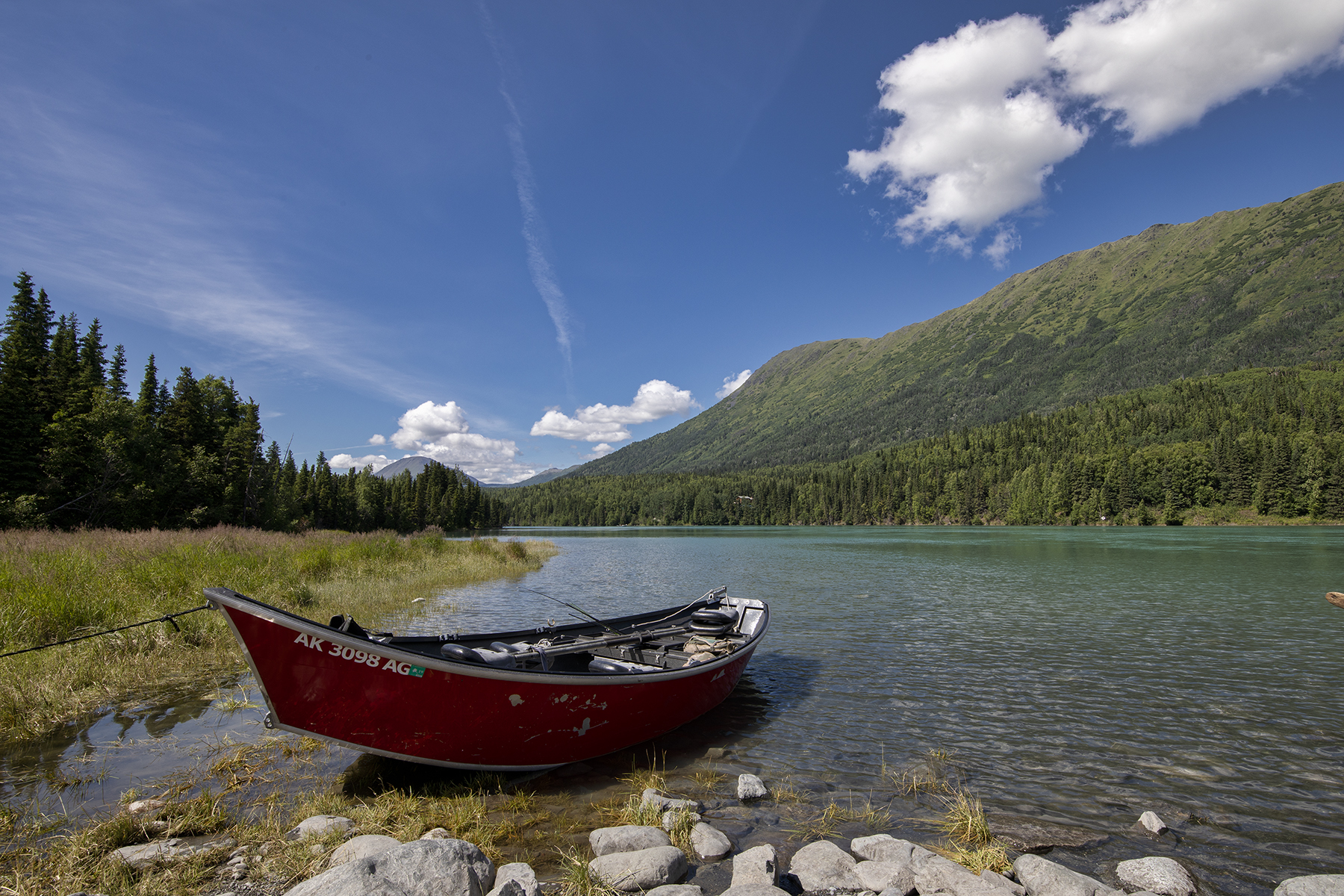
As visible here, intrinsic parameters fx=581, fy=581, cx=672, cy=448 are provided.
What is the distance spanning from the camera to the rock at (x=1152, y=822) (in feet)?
Result: 21.6

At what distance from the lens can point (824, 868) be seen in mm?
5648

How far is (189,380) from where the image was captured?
149ft

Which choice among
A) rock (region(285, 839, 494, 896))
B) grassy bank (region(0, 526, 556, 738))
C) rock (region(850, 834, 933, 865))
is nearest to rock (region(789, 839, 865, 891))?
rock (region(850, 834, 933, 865))

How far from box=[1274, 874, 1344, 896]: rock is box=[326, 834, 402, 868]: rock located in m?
7.82

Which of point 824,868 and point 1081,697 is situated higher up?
point 824,868

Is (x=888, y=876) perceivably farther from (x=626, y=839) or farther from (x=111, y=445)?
(x=111, y=445)

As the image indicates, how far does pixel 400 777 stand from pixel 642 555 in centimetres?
4579

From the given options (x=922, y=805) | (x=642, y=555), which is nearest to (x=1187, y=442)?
(x=642, y=555)

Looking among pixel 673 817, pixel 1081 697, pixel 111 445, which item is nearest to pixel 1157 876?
pixel 673 817

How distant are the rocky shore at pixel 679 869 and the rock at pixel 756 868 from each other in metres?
0.01

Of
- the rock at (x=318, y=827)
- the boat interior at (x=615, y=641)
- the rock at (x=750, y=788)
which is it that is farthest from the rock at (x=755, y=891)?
the rock at (x=318, y=827)

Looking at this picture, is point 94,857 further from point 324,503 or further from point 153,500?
point 324,503

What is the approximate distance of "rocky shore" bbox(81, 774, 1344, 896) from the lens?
15.5 ft

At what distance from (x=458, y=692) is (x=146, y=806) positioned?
3.26 meters
